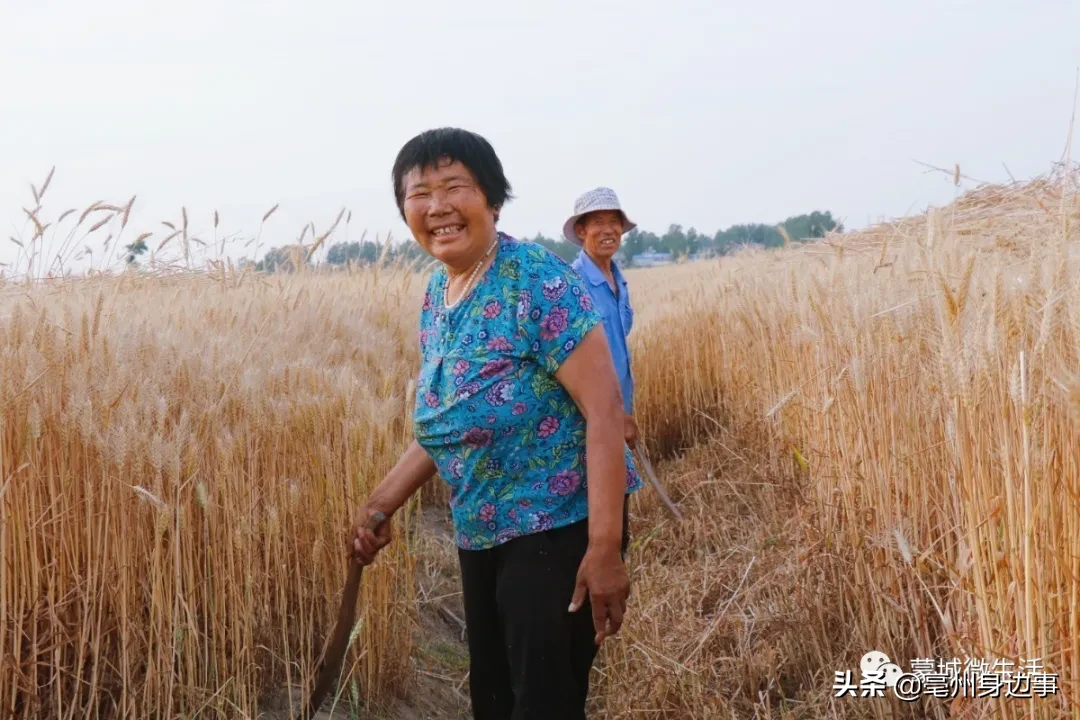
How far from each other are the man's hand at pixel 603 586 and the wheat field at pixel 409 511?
0.64m

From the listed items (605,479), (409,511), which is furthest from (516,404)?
(409,511)

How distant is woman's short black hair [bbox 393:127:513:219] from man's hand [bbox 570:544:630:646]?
0.72 m

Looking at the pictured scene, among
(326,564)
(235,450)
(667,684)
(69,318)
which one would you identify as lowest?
(667,684)

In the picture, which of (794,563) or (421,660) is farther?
(794,563)

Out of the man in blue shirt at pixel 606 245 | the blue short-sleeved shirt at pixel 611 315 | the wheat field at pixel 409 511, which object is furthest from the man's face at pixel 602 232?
the wheat field at pixel 409 511

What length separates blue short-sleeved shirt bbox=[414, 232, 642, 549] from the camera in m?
1.62

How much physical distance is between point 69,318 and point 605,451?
1.33 metres

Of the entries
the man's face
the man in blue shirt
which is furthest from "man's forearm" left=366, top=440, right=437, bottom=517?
the man's face

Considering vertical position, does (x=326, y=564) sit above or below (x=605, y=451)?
below

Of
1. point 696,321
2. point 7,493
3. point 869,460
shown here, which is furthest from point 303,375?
point 696,321

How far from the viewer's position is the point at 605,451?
158 cm

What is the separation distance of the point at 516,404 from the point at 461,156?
512mm

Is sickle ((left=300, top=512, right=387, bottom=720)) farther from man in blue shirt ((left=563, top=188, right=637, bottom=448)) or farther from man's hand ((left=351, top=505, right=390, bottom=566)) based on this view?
man in blue shirt ((left=563, top=188, right=637, bottom=448))

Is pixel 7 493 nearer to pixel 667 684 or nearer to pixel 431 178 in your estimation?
pixel 431 178
